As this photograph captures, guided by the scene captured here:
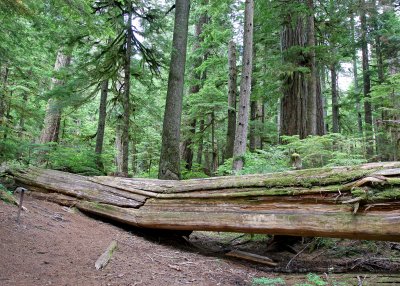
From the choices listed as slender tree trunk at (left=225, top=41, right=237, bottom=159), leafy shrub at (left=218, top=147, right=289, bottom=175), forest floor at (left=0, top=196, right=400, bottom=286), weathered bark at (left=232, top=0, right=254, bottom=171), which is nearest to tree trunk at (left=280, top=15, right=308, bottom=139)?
weathered bark at (left=232, top=0, right=254, bottom=171)

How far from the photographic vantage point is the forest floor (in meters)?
3.48

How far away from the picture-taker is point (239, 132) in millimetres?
9336

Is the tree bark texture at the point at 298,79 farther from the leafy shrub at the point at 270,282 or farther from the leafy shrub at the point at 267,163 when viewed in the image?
the leafy shrub at the point at 270,282

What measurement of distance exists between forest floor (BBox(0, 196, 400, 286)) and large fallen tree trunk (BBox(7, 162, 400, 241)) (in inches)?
19.0

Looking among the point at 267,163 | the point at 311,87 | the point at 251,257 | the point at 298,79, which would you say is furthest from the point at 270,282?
the point at 298,79

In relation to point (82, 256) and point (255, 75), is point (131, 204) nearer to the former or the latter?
point (82, 256)

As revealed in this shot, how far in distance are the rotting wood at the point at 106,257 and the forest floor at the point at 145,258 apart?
64mm

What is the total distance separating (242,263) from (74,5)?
475 centimetres

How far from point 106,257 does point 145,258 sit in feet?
2.27

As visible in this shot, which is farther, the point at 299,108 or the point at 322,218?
the point at 299,108

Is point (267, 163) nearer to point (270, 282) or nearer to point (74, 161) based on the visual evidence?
point (270, 282)

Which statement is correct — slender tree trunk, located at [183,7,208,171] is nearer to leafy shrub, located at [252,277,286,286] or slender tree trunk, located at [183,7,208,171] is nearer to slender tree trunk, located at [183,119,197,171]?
slender tree trunk, located at [183,119,197,171]

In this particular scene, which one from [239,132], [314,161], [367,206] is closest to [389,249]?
[367,206]

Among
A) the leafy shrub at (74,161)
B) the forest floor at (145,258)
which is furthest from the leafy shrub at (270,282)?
the leafy shrub at (74,161)
